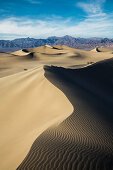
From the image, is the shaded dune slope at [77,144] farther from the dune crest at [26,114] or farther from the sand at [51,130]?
the dune crest at [26,114]

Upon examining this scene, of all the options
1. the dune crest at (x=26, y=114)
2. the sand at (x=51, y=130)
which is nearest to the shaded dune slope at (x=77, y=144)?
the sand at (x=51, y=130)

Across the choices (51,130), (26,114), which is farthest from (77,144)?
(26,114)

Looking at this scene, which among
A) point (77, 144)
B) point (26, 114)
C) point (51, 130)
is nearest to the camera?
point (77, 144)

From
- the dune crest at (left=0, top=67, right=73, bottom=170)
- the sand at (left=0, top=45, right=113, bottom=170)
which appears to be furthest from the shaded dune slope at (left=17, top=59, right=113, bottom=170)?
the dune crest at (left=0, top=67, right=73, bottom=170)

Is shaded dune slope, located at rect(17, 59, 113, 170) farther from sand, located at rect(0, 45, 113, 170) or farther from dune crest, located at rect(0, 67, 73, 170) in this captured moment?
dune crest, located at rect(0, 67, 73, 170)

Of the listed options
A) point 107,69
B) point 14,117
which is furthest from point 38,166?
point 107,69

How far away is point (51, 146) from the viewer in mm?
4840

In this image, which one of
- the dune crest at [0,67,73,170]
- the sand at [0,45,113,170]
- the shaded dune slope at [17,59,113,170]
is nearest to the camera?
the shaded dune slope at [17,59,113,170]

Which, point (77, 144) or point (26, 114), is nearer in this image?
point (77, 144)

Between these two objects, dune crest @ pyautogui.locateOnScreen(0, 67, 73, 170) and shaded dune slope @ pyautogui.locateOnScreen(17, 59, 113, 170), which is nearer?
shaded dune slope @ pyautogui.locateOnScreen(17, 59, 113, 170)

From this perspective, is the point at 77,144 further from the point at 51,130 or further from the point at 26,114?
the point at 26,114

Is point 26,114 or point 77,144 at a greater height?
point 77,144

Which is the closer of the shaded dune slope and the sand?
the shaded dune slope

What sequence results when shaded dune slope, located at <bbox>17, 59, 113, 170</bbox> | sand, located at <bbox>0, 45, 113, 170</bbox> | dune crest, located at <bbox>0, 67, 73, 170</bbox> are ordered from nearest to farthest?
shaded dune slope, located at <bbox>17, 59, 113, 170</bbox>, sand, located at <bbox>0, 45, 113, 170</bbox>, dune crest, located at <bbox>0, 67, 73, 170</bbox>
